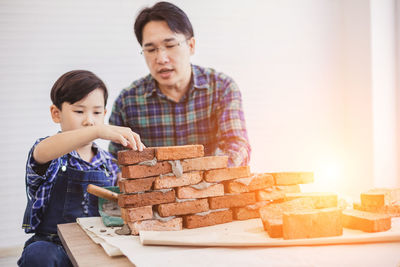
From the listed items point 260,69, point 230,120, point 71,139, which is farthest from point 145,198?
point 260,69

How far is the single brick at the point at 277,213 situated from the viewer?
3.78ft

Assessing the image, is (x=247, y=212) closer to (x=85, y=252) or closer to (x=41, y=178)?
(x=85, y=252)

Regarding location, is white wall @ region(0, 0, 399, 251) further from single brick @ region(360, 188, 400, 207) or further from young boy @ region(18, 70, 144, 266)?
single brick @ region(360, 188, 400, 207)

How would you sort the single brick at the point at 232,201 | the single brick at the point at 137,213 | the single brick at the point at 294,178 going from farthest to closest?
1. the single brick at the point at 294,178
2. the single brick at the point at 232,201
3. the single brick at the point at 137,213

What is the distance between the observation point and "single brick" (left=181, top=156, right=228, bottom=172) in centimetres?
138

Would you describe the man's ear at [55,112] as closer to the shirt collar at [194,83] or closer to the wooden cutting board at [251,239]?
the shirt collar at [194,83]

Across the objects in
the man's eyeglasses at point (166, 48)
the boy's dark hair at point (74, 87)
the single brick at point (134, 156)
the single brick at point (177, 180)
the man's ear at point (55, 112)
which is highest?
the man's eyeglasses at point (166, 48)

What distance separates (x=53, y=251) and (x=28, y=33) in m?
2.64

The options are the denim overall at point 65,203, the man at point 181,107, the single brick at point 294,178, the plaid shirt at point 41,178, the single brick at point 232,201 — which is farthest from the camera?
the man at point 181,107

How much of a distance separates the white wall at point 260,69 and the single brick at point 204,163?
8.34 feet

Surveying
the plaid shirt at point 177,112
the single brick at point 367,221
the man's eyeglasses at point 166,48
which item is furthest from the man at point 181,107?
the single brick at point 367,221

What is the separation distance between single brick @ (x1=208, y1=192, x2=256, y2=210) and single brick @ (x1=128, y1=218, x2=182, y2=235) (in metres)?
0.14

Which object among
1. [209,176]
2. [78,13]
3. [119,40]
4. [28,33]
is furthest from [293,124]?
[209,176]

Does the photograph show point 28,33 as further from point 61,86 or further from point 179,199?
point 179,199
